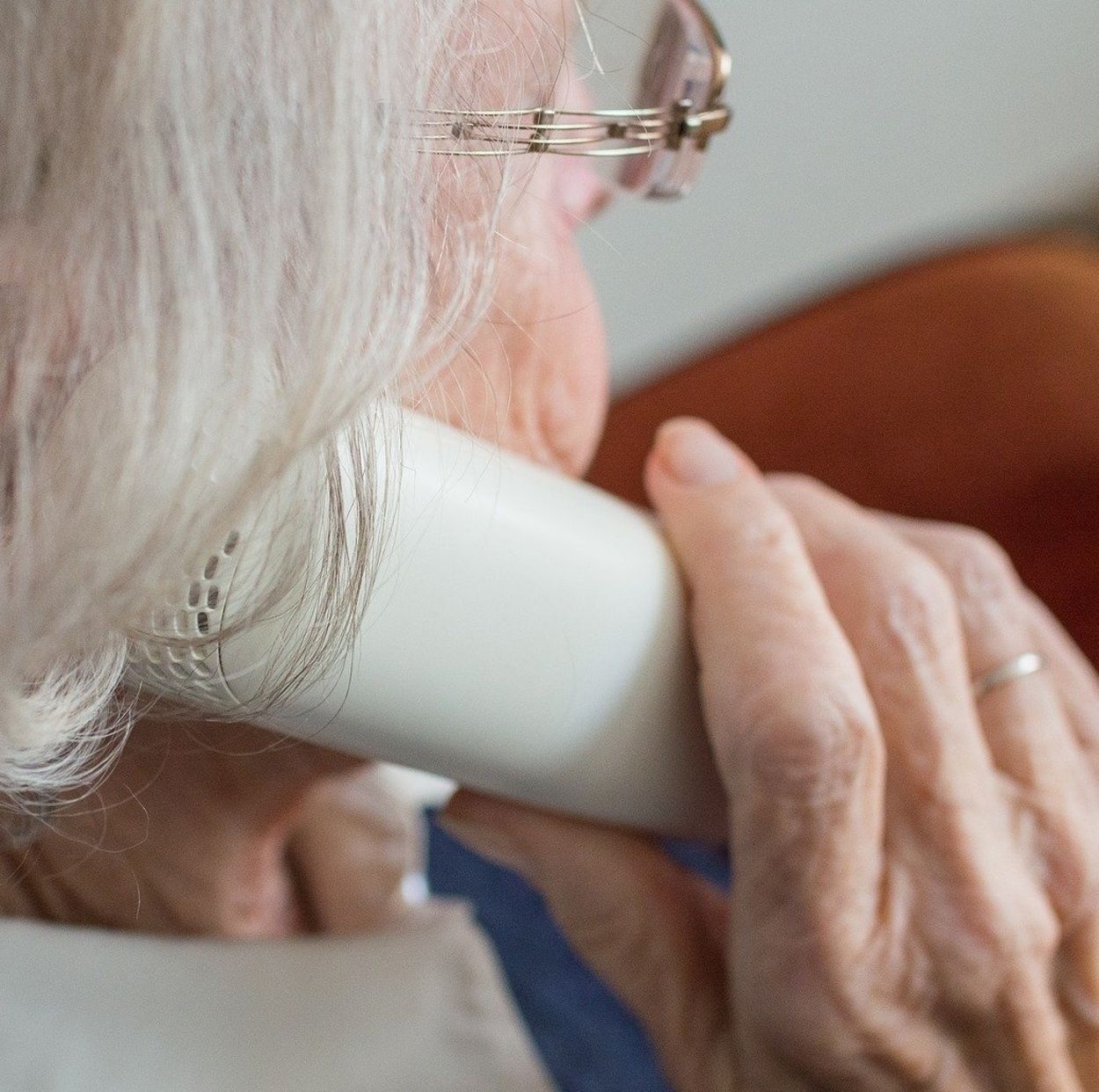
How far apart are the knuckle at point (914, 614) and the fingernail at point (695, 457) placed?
0.32ft

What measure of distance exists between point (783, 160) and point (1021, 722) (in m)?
0.66

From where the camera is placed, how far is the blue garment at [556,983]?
0.70 metres

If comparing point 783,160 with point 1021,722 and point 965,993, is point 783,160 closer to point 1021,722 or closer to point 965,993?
point 1021,722

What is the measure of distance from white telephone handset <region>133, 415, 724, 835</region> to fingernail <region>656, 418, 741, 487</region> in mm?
56

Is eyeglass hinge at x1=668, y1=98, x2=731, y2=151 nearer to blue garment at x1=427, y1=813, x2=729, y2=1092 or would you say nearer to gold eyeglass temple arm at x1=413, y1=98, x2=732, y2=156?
gold eyeglass temple arm at x1=413, y1=98, x2=732, y2=156

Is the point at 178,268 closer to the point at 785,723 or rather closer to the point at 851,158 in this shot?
the point at 785,723

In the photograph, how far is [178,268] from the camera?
0.30m

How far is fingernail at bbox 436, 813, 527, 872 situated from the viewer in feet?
1.90

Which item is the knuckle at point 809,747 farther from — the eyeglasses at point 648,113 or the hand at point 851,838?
the eyeglasses at point 648,113

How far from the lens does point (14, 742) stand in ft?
1.14

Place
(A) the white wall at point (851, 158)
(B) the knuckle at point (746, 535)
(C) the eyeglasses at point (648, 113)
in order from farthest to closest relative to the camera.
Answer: (A) the white wall at point (851, 158) < (B) the knuckle at point (746, 535) < (C) the eyeglasses at point (648, 113)

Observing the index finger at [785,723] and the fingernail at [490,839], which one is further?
the fingernail at [490,839]

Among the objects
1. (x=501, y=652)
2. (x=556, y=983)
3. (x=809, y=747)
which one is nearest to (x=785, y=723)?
(x=809, y=747)

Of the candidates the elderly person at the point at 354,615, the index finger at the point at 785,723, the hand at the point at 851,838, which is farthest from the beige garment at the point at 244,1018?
the index finger at the point at 785,723
